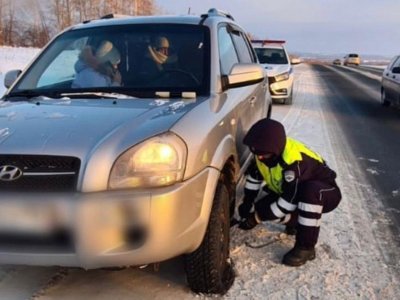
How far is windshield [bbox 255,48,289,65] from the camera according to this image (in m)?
14.6

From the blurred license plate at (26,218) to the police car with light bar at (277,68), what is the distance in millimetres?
9910

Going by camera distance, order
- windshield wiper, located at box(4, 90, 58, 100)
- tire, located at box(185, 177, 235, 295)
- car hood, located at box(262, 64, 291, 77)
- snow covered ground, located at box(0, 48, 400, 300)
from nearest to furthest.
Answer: tire, located at box(185, 177, 235, 295) < snow covered ground, located at box(0, 48, 400, 300) < windshield wiper, located at box(4, 90, 58, 100) < car hood, located at box(262, 64, 291, 77)

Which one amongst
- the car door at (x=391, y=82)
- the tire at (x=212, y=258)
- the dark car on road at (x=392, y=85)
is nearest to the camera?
the tire at (x=212, y=258)

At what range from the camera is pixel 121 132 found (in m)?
2.64

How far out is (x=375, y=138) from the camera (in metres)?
8.84

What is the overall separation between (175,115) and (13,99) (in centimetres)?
145

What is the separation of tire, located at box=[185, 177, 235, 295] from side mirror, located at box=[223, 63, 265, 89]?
848 millimetres

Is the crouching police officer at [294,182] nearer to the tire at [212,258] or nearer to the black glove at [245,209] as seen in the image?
the black glove at [245,209]

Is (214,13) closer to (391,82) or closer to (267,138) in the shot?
(267,138)

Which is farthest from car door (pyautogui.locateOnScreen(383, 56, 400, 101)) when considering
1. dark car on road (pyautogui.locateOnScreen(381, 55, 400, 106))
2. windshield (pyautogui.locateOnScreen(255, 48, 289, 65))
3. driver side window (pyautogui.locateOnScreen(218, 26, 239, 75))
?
driver side window (pyautogui.locateOnScreen(218, 26, 239, 75))

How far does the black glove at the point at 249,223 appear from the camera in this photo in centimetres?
403

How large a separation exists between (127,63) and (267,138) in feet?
4.03

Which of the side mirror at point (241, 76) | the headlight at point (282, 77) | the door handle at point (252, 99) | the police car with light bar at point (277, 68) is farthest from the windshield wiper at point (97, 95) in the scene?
the headlight at point (282, 77)

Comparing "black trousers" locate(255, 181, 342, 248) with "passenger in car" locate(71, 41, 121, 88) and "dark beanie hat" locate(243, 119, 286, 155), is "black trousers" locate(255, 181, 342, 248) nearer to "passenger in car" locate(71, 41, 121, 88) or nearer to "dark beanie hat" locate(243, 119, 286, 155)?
"dark beanie hat" locate(243, 119, 286, 155)
